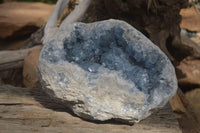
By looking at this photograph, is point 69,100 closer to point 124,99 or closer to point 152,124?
point 124,99

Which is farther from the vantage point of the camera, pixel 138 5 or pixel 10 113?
pixel 138 5

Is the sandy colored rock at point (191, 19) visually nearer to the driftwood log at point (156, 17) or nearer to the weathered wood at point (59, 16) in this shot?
the driftwood log at point (156, 17)

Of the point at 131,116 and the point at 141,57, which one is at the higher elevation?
the point at 141,57

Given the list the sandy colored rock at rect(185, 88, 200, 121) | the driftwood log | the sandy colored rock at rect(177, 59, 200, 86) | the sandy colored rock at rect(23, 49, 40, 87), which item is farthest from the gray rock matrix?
the sandy colored rock at rect(177, 59, 200, 86)

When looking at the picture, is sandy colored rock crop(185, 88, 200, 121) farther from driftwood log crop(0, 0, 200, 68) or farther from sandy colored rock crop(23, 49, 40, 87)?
sandy colored rock crop(23, 49, 40, 87)

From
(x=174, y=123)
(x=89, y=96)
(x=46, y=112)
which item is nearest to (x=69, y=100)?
(x=89, y=96)

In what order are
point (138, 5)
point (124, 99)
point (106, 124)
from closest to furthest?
point (124, 99) < point (106, 124) < point (138, 5)

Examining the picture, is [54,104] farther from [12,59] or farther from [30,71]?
[12,59]
